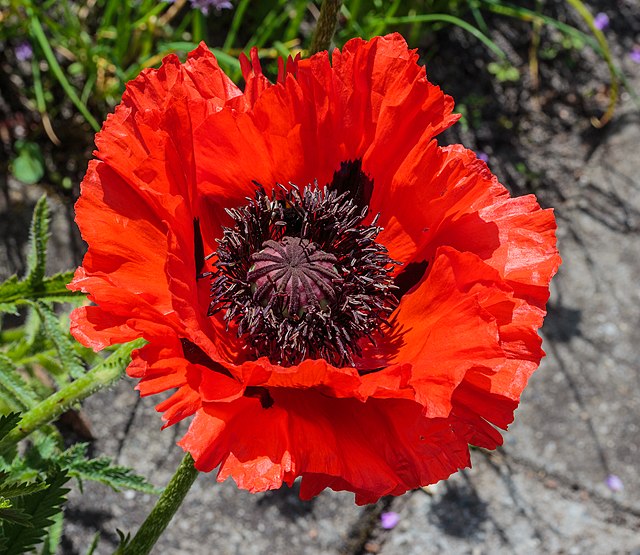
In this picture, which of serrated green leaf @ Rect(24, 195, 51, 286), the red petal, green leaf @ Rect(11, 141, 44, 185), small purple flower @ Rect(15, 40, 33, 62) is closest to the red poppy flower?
the red petal

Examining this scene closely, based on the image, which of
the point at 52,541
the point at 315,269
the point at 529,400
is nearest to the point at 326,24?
the point at 315,269

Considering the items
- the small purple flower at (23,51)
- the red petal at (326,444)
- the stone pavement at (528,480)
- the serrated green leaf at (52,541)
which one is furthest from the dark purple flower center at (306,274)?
the small purple flower at (23,51)

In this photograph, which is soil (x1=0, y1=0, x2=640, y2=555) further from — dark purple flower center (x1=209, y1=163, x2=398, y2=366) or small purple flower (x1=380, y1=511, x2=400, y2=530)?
dark purple flower center (x1=209, y1=163, x2=398, y2=366)

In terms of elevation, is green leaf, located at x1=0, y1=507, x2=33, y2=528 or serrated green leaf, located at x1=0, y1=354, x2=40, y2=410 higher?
green leaf, located at x1=0, y1=507, x2=33, y2=528

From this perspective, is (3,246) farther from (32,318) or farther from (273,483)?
(273,483)

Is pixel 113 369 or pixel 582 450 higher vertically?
pixel 113 369

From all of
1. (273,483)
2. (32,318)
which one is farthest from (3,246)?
(273,483)
